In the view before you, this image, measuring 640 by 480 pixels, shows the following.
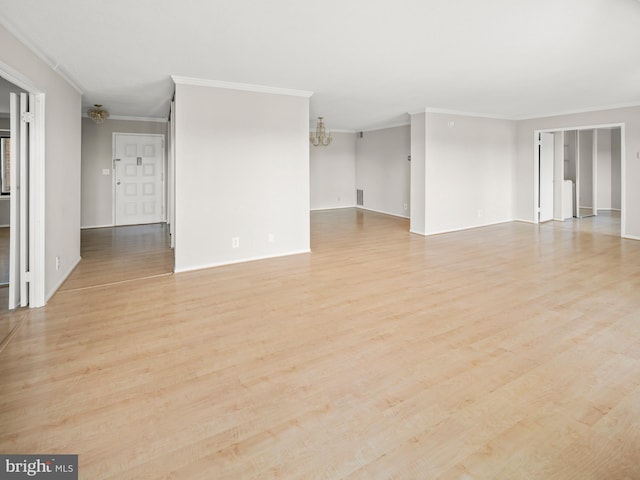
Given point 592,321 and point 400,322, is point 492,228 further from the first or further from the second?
point 400,322

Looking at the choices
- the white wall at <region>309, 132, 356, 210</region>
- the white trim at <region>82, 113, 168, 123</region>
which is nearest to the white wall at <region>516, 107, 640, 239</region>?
the white wall at <region>309, 132, 356, 210</region>

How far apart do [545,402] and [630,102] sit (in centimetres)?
698

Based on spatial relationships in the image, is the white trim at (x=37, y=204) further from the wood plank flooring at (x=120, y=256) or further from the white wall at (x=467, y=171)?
the white wall at (x=467, y=171)

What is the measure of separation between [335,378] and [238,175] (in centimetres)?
355

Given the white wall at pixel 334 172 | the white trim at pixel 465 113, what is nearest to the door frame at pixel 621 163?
the white trim at pixel 465 113

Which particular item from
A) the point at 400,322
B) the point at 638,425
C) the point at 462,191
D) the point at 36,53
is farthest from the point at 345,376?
the point at 462,191

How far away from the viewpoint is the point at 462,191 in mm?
7922

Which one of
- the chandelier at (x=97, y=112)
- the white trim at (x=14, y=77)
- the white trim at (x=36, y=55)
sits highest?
the chandelier at (x=97, y=112)

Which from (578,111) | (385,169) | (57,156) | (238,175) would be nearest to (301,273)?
(238,175)

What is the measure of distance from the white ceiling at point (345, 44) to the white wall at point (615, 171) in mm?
6573

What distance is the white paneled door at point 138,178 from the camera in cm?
834

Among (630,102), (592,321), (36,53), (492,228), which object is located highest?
(630,102)

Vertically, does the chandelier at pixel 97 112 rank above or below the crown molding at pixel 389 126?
below

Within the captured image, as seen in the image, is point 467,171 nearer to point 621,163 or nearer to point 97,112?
point 621,163
